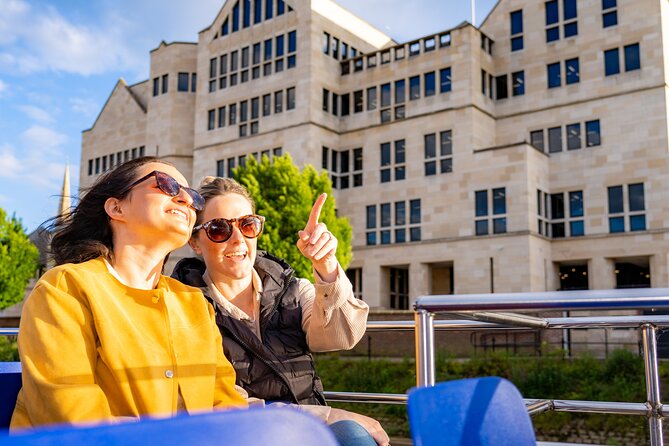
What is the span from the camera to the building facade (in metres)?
31.1

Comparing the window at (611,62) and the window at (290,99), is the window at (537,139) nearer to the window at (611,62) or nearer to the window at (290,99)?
the window at (611,62)

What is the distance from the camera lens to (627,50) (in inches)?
1259

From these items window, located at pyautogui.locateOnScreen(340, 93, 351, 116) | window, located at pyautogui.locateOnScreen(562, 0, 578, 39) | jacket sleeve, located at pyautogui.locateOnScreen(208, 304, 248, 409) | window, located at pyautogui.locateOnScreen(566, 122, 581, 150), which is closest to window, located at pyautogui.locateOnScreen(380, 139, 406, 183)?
window, located at pyautogui.locateOnScreen(340, 93, 351, 116)

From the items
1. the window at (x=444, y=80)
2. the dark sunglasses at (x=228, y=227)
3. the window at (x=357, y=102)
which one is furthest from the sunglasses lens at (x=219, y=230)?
the window at (x=357, y=102)

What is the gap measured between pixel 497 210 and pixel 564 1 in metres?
10.7

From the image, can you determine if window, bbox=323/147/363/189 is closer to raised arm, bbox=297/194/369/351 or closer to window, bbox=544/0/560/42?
window, bbox=544/0/560/42

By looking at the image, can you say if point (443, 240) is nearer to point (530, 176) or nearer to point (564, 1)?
point (530, 176)

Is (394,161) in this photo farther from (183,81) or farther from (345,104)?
(183,81)

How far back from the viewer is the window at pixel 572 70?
109ft

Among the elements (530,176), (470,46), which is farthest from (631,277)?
(470,46)

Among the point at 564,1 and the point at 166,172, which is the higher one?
the point at 564,1

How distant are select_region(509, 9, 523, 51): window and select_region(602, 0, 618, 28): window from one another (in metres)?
3.94

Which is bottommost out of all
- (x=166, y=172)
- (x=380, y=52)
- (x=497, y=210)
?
(x=166, y=172)

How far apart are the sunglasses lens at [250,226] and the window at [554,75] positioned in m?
32.7
